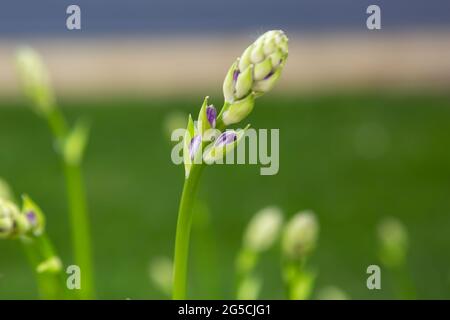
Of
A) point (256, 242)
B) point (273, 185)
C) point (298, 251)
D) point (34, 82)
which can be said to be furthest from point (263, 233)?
point (273, 185)

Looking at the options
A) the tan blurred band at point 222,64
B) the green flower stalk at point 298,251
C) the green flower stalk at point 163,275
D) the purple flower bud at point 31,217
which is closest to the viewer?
the purple flower bud at point 31,217

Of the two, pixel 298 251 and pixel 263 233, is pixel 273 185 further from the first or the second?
pixel 298 251

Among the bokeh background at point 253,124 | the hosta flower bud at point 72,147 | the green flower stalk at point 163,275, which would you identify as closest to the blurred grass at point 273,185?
the bokeh background at point 253,124

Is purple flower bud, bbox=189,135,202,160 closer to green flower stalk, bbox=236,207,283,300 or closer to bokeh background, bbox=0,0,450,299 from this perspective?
green flower stalk, bbox=236,207,283,300

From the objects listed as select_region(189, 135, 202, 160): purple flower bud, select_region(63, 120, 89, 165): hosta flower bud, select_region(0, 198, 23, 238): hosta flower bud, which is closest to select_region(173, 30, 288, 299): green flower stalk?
select_region(189, 135, 202, 160): purple flower bud

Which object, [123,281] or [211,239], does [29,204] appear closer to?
[123,281]

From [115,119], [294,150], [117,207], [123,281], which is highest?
[115,119]

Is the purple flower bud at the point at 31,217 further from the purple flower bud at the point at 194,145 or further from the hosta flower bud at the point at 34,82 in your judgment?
the hosta flower bud at the point at 34,82
